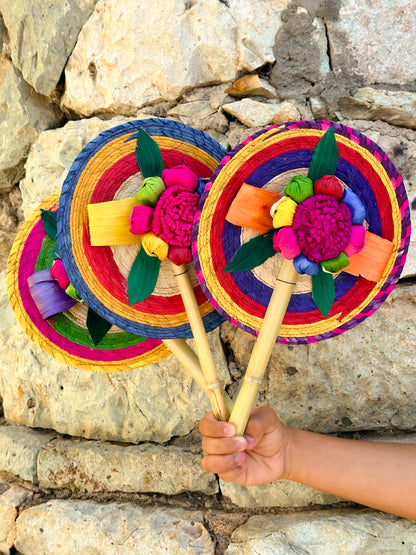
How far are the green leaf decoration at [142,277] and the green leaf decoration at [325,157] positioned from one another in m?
0.33

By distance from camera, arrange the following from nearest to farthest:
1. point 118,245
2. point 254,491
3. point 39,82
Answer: point 118,245 → point 254,491 → point 39,82

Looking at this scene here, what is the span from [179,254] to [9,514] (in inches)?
37.9

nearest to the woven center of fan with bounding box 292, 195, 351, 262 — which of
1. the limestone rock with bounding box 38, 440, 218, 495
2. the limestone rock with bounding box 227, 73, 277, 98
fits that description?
the limestone rock with bounding box 227, 73, 277, 98

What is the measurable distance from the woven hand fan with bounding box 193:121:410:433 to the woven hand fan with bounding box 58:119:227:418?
55 mm

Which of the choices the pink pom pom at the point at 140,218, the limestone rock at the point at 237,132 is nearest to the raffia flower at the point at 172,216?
the pink pom pom at the point at 140,218

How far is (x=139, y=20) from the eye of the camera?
1256 millimetres

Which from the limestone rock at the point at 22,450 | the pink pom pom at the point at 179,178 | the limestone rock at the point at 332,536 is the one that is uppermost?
the pink pom pom at the point at 179,178

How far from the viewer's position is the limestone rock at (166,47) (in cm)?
122

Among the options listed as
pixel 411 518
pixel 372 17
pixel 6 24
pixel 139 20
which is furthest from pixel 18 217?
pixel 411 518

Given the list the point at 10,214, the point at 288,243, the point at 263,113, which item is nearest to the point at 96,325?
the point at 288,243

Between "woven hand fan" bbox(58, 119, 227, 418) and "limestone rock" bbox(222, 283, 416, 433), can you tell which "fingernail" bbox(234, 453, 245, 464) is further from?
"limestone rock" bbox(222, 283, 416, 433)

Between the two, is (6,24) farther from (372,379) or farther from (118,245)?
(372,379)

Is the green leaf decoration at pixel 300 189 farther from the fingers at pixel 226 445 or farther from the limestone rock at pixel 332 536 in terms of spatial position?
the limestone rock at pixel 332 536

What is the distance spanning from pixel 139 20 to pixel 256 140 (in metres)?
0.65
